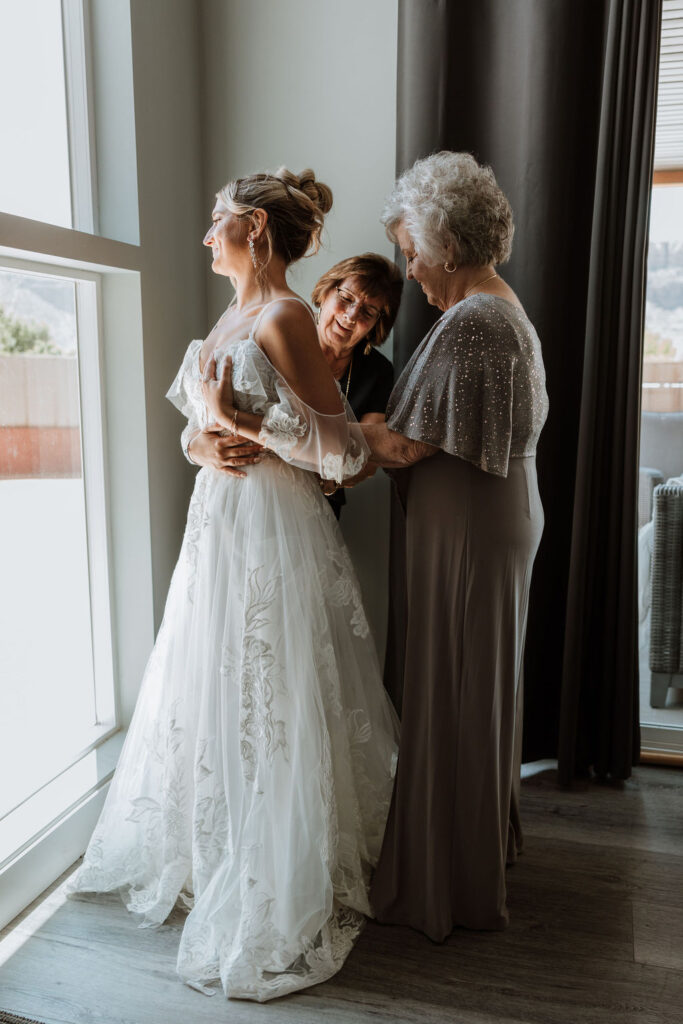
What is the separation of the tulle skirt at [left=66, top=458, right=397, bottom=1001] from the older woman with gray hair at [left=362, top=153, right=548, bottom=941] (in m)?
0.19

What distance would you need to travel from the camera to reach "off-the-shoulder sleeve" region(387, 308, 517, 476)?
5.85 feet

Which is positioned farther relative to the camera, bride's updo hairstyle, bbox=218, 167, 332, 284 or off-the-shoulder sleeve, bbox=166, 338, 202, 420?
off-the-shoulder sleeve, bbox=166, 338, 202, 420

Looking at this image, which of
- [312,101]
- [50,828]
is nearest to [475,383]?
[312,101]

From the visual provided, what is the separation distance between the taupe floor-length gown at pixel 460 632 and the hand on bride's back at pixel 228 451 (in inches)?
13.7

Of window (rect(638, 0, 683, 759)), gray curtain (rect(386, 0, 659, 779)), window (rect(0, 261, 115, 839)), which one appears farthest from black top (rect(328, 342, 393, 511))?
window (rect(638, 0, 683, 759))

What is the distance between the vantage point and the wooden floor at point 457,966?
1768 millimetres

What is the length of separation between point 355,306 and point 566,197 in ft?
2.44

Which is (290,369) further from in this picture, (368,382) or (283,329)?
(368,382)

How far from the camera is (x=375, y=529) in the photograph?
9.56ft

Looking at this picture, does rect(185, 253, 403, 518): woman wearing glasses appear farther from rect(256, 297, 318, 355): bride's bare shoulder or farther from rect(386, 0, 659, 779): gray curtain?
rect(256, 297, 318, 355): bride's bare shoulder

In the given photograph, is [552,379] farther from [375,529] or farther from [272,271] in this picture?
[272,271]

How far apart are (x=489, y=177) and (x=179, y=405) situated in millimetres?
955

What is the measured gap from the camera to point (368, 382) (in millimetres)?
2561

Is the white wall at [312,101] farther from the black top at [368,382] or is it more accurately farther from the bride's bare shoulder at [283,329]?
the bride's bare shoulder at [283,329]
